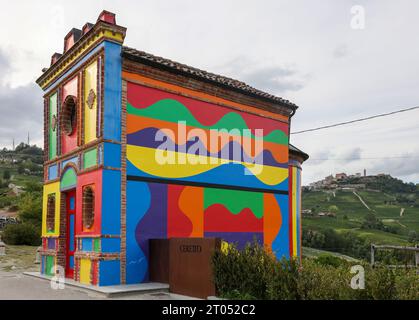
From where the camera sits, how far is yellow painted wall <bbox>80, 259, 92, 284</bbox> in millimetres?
12773

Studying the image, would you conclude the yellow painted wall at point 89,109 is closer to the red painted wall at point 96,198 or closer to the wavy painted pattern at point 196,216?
the red painted wall at point 96,198

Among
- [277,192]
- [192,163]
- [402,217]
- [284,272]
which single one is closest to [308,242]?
[402,217]

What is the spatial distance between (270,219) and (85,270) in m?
7.45

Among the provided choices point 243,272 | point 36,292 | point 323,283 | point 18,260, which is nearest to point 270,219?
point 243,272

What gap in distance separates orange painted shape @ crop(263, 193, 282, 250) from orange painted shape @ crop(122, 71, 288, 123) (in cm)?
326

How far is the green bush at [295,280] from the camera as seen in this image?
736 cm

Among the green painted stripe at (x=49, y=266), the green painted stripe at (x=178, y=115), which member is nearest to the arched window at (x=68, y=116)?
the green painted stripe at (x=178, y=115)

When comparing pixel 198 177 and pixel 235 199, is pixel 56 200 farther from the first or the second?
pixel 235 199

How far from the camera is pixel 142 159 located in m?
13.6

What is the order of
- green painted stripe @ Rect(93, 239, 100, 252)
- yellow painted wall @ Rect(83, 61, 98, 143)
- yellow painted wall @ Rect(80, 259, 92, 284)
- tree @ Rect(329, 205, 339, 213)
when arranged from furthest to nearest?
1. tree @ Rect(329, 205, 339, 213)
2. yellow painted wall @ Rect(83, 61, 98, 143)
3. yellow painted wall @ Rect(80, 259, 92, 284)
4. green painted stripe @ Rect(93, 239, 100, 252)

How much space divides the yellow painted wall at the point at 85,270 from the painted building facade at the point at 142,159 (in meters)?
0.03

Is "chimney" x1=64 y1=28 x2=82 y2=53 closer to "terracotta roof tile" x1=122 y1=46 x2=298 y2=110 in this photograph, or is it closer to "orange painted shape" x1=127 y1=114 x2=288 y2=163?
"terracotta roof tile" x1=122 y1=46 x2=298 y2=110

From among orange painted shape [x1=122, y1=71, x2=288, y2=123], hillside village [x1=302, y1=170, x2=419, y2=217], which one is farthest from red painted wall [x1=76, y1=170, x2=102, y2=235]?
hillside village [x1=302, y1=170, x2=419, y2=217]

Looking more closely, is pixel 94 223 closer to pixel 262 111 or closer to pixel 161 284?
pixel 161 284
